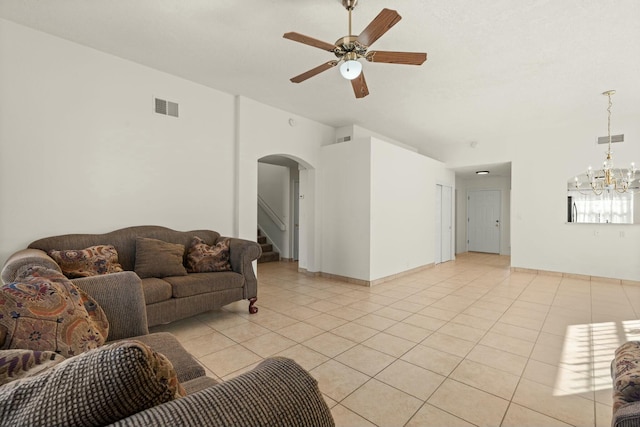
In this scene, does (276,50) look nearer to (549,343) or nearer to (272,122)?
(272,122)

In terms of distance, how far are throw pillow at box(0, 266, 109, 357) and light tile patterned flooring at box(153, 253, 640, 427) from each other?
119 centimetres

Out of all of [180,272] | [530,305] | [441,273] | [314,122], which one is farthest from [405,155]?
[180,272]

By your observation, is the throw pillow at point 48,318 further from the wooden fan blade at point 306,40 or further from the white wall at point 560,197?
the white wall at point 560,197

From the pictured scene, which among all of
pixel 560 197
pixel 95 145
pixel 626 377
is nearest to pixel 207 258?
pixel 95 145

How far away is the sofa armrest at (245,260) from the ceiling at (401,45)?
6.89 ft

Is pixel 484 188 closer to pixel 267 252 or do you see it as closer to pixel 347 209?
pixel 347 209

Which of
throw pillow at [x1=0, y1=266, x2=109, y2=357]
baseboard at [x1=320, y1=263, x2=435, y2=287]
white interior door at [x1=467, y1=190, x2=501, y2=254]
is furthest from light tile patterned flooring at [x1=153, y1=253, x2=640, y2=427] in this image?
white interior door at [x1=467, y1=190, x2=501, y2=254]

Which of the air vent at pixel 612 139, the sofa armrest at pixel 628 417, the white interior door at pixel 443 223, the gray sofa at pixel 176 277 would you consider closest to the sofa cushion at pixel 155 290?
the gray sofa at pixel 176 277

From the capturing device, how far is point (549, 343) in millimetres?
2840

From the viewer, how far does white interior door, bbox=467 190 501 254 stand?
28.9 ft

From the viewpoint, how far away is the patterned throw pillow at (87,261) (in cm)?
271

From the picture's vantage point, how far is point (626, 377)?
1.20 m

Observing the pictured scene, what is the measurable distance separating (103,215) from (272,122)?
2.69 metres

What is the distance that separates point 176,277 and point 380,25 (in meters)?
2.95
